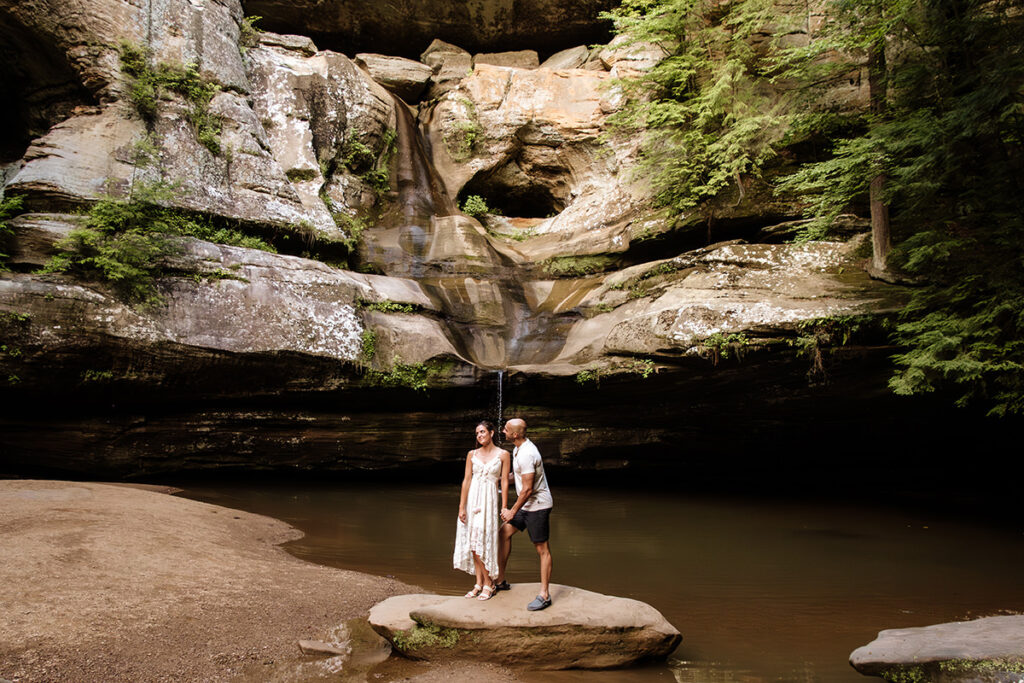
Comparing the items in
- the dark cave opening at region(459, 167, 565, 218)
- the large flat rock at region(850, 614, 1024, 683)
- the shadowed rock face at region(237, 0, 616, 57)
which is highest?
the shadowed rock face at region(237, 0, 616, 57)

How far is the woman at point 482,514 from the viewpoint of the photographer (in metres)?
4.72

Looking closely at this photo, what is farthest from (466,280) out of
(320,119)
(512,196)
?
(512,196)

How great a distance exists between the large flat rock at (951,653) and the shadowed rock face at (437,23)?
71.4 ft

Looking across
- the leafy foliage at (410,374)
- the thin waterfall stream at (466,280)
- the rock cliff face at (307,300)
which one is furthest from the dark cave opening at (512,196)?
the leafy foliage at (410,374)

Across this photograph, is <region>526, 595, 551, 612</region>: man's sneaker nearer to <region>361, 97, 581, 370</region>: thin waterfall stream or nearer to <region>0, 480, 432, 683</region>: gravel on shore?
<region>0, 480, 432, 683</region>: gravel on shore

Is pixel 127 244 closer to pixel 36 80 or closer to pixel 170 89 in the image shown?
pixel 170 89

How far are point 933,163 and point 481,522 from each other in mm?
8229

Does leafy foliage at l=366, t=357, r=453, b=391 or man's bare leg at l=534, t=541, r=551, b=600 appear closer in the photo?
man's bare leg at l=534, t=541, r=551, b=600

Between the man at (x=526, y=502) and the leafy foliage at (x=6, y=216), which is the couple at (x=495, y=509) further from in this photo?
the leafy foliage at (x=6, y=216)

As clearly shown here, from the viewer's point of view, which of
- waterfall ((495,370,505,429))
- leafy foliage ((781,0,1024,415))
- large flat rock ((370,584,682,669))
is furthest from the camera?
waterfall ((495,370,505,429))

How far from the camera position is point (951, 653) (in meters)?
3.41

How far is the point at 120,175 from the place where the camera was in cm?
1142

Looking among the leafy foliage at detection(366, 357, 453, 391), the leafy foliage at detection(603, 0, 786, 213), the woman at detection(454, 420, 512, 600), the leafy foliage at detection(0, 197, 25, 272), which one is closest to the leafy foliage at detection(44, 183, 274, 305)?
the leafy foliage at detection(0, 197, 25, 272)

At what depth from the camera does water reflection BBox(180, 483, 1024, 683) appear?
468 cm
